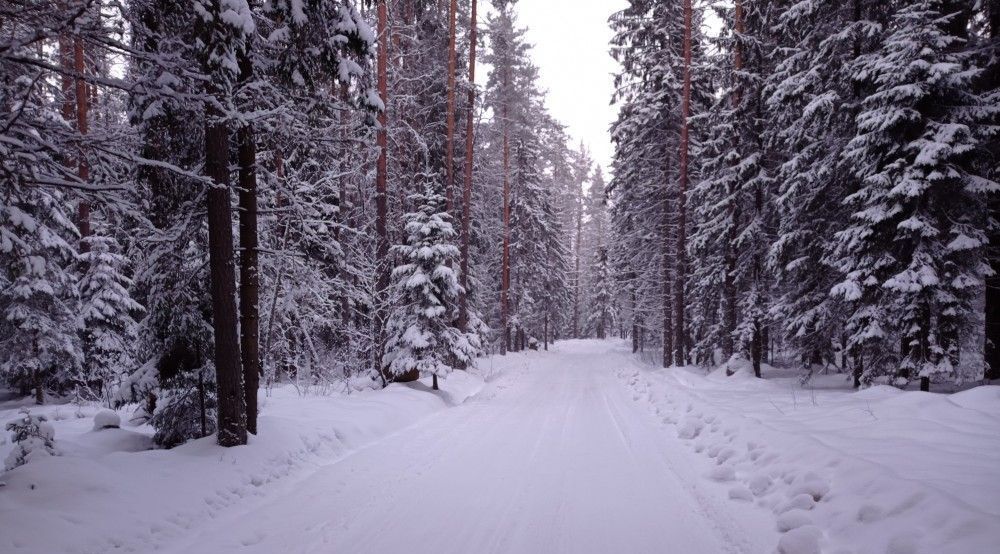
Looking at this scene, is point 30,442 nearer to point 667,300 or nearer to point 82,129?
point 82,129

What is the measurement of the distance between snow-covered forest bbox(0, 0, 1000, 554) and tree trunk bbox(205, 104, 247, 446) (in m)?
0.05

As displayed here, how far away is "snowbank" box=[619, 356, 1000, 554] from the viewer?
4062mm

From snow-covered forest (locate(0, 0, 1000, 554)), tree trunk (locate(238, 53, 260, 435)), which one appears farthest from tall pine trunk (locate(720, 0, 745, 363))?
tree trunk (locate(238, 53, 260, 435))

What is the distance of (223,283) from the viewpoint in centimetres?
718

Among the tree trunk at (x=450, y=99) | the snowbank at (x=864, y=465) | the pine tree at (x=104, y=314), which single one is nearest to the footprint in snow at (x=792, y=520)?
the snowbank at (x=864, y=465)

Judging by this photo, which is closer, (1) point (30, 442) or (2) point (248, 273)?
(1) point (30, 442)

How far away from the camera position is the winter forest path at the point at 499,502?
Result: 195 inches

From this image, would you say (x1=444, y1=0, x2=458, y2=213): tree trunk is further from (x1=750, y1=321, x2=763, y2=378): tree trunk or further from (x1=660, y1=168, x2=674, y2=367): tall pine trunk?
(x1=750, y1=321, x2=763, y2=378): tree trunk

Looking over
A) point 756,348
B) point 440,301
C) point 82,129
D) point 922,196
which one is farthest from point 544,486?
point 82,129

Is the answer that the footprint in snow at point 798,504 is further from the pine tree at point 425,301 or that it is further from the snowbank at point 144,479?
the pine tree at point 425,301

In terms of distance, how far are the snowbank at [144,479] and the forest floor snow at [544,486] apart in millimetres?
23

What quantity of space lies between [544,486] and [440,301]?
9.18m

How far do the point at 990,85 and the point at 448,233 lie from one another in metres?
14.5

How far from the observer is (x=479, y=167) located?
2459 cm
